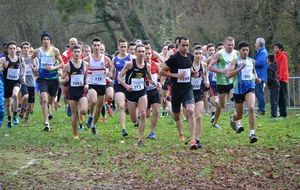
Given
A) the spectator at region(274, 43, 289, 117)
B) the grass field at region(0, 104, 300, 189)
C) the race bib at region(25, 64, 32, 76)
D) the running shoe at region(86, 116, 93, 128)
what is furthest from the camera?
the spectator at region(274, 43, 289, 117)

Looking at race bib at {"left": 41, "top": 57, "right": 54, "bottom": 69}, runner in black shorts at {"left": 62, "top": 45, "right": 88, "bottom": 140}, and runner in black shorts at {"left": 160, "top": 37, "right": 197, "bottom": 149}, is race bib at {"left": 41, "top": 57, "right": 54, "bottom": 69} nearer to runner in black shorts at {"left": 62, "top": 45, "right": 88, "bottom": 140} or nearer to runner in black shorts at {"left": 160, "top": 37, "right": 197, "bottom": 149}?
runner in black shorts at {"left": 62, "top": 45, "right": 88, "bottom": 140}

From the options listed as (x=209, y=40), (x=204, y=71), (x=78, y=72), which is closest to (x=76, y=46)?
(x=78, y=72)

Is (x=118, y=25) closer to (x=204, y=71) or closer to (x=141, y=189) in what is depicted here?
(x=204, y=71)

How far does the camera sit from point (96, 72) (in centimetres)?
1438

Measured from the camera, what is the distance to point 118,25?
45.2 metres

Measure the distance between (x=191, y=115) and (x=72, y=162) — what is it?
7.77 feet

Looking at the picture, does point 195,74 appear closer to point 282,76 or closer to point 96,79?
point 96,79

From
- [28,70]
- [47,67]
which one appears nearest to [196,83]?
[47,67]

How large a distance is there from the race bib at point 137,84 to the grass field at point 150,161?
1129 mm

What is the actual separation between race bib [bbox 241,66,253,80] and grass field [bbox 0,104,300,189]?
131 cm

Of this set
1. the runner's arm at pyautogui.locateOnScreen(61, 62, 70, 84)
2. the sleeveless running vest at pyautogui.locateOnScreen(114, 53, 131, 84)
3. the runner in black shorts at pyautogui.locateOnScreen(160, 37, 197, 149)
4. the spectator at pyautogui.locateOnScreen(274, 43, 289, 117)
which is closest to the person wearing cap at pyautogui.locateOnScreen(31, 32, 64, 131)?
the sleeveless running vest at pyautogui.locateOnScreen(114, 53, 131, 84)

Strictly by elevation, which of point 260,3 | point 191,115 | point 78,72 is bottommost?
point 191,115

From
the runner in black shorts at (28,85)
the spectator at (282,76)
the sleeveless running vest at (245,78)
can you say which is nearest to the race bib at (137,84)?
the sleeveless running vest at (245,78)

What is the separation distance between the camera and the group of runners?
40.1ft
